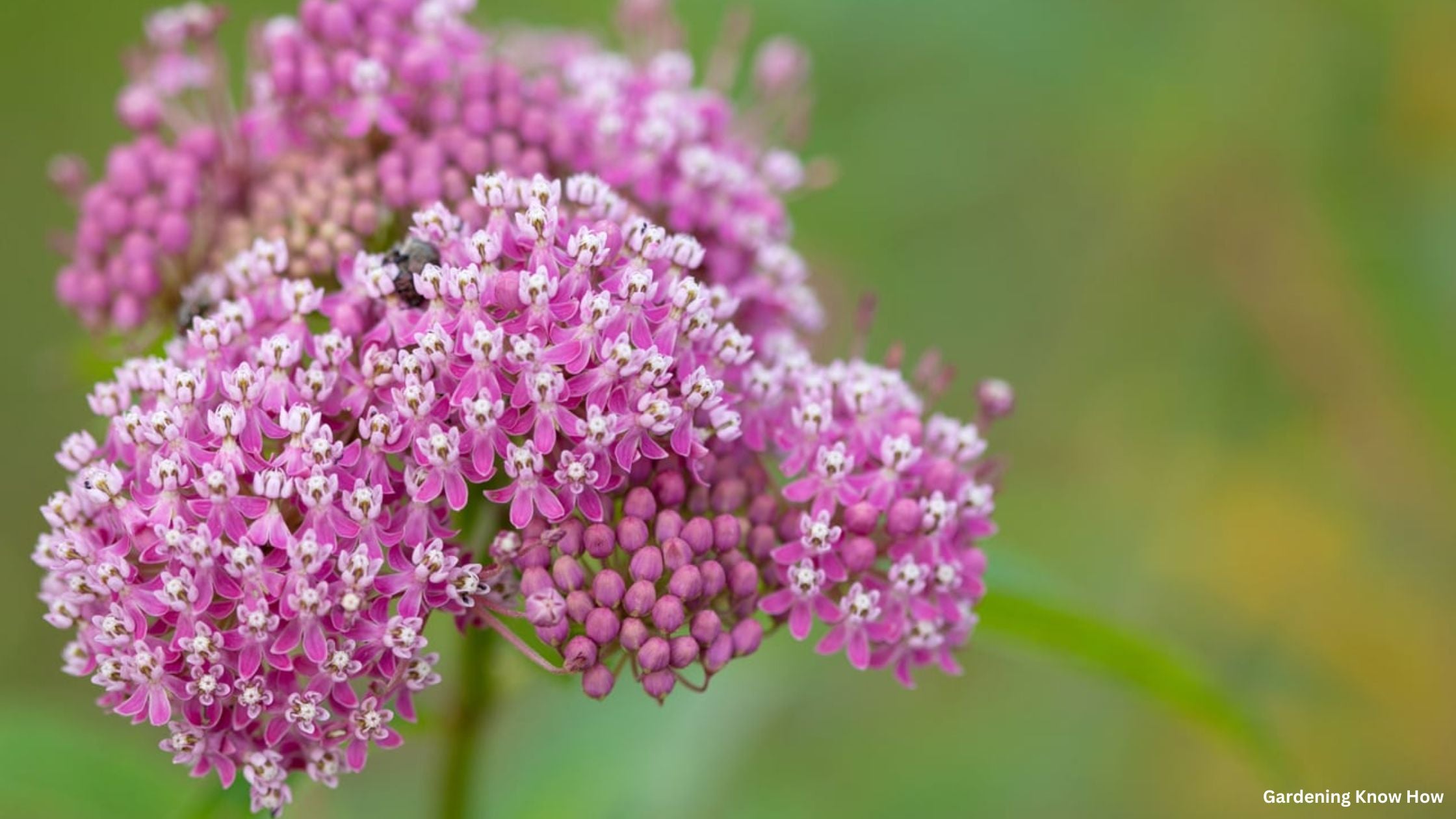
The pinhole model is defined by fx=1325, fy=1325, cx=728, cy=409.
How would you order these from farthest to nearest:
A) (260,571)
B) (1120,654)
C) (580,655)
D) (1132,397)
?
(1132,397) → (1120,654) → (580,655) → (260,571)

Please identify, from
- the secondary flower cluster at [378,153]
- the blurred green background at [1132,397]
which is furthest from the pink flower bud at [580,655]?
the blurred green background at [1132,397]

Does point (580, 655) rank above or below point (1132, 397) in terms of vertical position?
below

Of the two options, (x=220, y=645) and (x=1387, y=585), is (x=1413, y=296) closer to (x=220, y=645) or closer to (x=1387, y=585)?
(x=1387, y=585)

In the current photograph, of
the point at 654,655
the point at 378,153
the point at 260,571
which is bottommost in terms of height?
the point at 260,571

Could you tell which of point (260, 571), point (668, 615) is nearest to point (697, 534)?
point (668, 615)

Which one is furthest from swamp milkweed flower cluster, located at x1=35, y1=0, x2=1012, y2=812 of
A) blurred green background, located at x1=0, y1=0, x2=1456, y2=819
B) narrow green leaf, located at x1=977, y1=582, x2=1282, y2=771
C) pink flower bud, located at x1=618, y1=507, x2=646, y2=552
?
blurred green background, located at x1=0, y1=0, x2=1456, y2=819

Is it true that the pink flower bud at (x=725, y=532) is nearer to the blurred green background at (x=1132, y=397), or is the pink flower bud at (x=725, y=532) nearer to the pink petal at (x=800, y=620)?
the pink petal at (x=800, y=620)

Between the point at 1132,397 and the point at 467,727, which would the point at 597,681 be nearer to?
the point at 467,727
